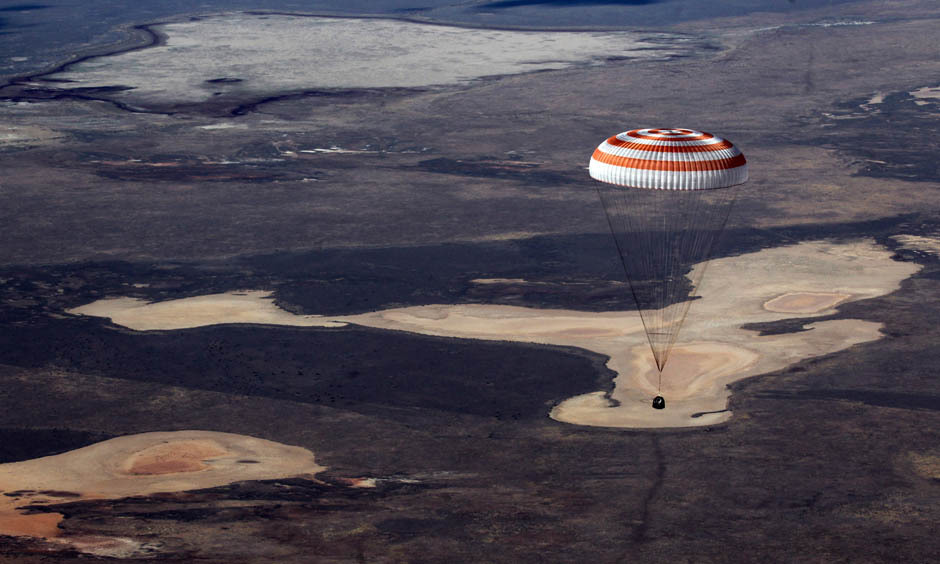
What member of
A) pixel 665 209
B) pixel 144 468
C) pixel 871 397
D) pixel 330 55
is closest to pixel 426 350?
pixel 144 468

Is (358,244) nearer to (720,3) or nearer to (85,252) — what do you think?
(85,252)

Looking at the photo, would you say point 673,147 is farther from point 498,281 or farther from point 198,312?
Answer: point 198,312

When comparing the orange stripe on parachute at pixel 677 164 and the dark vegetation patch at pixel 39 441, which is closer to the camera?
the dark vegetation patch at pixel 39 441

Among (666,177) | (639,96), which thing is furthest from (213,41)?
(666,177)

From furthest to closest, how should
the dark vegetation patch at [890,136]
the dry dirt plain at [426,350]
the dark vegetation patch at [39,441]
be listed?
the dark vegetation patch at [890,136] < the dark vegetation patch at [39,441] < the dry dirt plain at [426,350]

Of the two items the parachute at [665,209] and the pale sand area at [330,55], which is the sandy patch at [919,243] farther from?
the pale sand area at [330,55]

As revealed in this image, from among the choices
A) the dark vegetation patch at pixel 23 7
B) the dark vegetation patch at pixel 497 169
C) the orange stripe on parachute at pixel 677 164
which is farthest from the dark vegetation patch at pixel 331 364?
the dark vegetation patch at pixel 23 7

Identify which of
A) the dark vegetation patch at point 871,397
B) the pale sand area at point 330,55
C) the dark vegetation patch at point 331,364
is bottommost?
the dark vegetation patch at point 871,397
